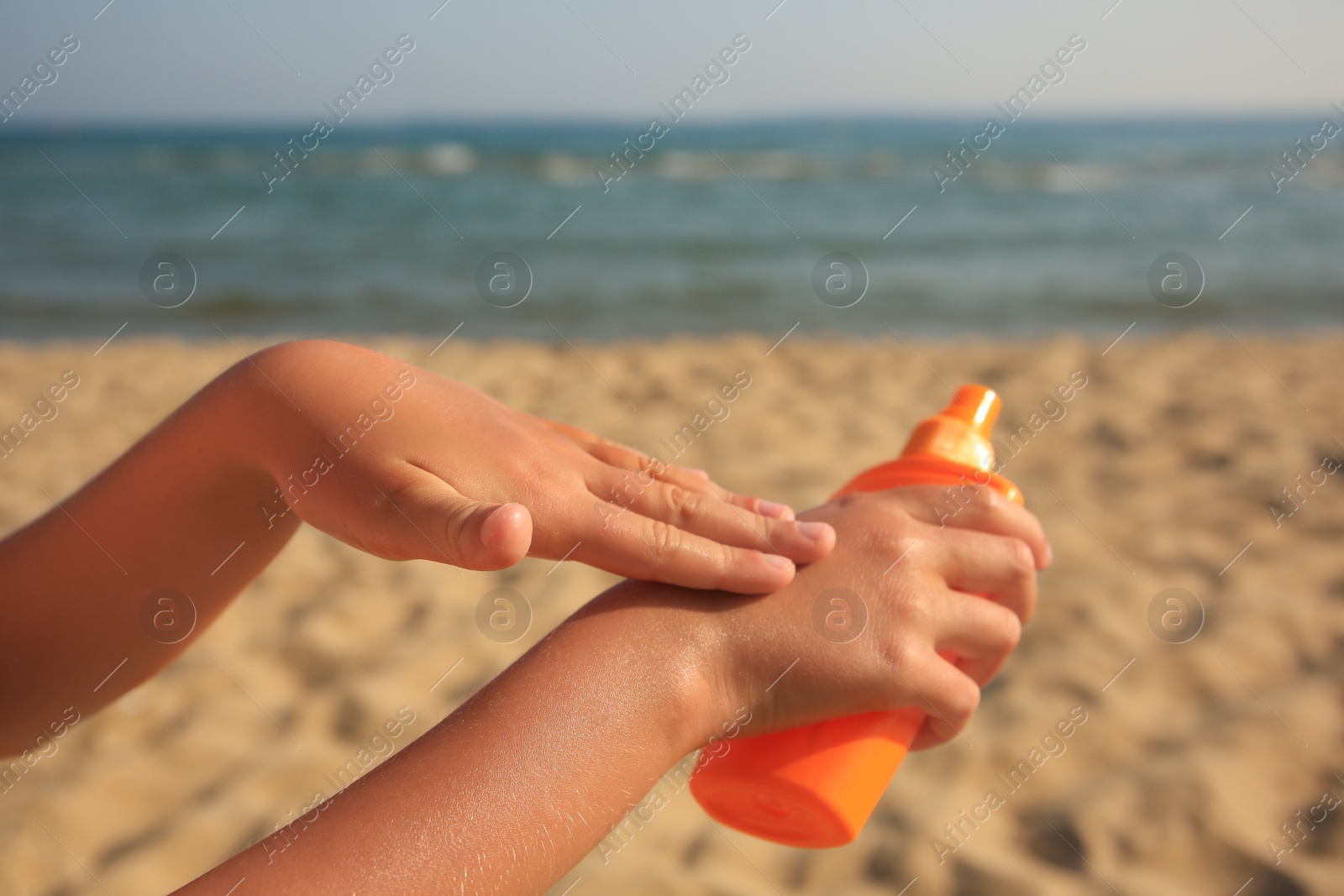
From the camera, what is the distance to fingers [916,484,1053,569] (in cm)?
102

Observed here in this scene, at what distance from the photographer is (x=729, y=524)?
0.98 m

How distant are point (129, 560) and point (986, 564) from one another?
87 cm

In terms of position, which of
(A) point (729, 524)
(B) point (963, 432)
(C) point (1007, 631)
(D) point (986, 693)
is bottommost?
(D) point (986, 693)

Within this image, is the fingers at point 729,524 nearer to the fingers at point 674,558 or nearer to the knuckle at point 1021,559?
the fingers at point 674,558

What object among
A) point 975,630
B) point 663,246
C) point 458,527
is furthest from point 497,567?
point 663,246

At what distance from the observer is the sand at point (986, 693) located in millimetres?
1588

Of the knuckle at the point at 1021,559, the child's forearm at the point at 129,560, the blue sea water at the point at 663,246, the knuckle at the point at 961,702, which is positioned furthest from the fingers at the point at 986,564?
the blue sea water at the point at 663,246

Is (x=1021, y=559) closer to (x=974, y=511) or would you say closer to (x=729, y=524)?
(x=974, y=511)

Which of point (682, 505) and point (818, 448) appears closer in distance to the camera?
point (682, 505)

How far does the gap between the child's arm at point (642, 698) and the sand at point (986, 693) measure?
1.80 feet

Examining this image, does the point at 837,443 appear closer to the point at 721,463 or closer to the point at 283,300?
the point at 721,463

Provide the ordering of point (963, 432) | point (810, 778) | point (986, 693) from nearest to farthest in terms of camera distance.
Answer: point (810, 778)
point (963, 432)
point (986, 693)

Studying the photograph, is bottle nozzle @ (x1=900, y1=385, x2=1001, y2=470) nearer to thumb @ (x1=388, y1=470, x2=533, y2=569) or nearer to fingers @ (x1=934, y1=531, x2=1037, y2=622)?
fingers @ (x1=934, y1=531, x2=1037, y2=622)

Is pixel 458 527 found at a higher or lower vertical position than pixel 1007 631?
higher
